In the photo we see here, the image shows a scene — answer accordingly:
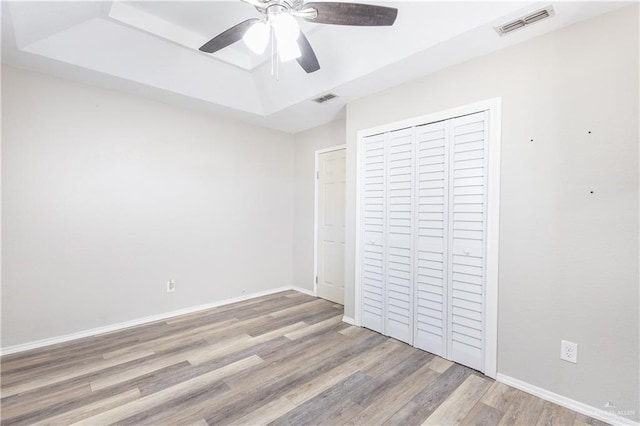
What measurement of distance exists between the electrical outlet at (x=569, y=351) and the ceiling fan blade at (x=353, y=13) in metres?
2.28

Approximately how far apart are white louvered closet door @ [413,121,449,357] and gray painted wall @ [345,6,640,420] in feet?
1.38

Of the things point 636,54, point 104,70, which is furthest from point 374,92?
point 104,70

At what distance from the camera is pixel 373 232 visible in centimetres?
301

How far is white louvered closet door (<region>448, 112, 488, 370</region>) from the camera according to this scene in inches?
88.2

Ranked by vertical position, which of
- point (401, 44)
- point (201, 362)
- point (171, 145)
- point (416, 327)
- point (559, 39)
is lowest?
point (201, 362)

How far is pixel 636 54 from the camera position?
5.48 feet

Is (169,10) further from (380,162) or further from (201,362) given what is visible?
(201,362)

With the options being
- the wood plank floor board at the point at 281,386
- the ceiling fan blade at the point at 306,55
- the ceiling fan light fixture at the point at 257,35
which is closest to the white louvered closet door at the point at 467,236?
the wood plank floor board at the point at 281,386

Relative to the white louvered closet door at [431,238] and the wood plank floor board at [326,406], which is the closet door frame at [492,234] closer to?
the white louvered closet door at [431,238]

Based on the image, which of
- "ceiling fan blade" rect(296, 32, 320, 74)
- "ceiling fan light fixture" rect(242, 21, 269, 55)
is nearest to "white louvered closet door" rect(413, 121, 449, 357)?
"ceiling fan blade" rect(296, 32, 320, 74)

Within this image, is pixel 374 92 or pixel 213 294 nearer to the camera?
pixel 374 92

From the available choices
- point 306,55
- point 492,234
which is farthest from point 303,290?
point 306,55

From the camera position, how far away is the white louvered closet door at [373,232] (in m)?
2.92

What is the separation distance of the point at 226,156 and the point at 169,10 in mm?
1700
